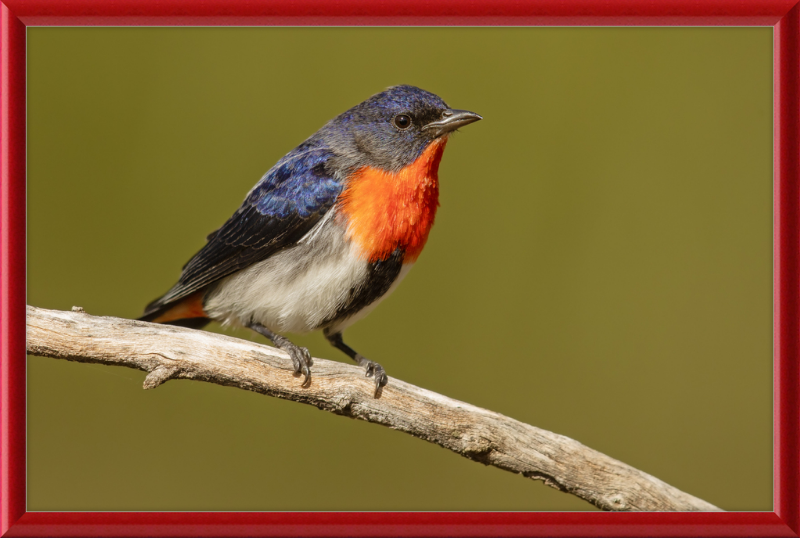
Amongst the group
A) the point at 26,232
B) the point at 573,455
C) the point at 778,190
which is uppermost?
the point at 778,190

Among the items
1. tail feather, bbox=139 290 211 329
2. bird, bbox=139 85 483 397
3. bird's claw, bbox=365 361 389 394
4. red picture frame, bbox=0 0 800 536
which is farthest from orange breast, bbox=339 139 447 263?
tail feather, bbox=139 290 211 329

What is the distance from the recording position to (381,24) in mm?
2684

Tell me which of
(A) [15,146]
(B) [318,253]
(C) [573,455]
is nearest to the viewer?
(A) [15,146]

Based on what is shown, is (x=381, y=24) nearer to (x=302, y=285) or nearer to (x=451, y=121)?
(x=451, y=121)

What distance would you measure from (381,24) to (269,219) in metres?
1.47

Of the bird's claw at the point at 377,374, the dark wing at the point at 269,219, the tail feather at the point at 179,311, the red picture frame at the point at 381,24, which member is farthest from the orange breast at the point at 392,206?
the tail feather at the point at 179,311

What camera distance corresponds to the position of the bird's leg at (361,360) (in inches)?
131

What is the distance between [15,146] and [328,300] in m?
1.64

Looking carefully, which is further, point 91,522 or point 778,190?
point 778,190

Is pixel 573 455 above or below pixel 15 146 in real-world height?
below

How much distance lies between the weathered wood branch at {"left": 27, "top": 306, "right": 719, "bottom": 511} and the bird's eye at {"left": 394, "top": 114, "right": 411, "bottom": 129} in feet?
4.92
